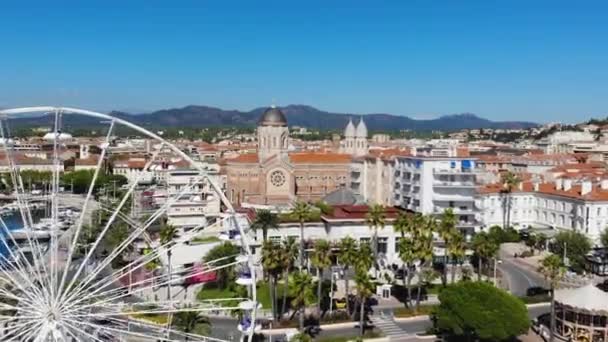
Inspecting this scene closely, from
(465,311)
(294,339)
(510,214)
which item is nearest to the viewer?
(294,339)

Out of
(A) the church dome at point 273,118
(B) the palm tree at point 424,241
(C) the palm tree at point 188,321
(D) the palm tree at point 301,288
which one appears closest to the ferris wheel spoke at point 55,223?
(C) the palm tree at point 188,321

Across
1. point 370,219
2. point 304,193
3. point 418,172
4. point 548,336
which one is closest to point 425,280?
point 370,219

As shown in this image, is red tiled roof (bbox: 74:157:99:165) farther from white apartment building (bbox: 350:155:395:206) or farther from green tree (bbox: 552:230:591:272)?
green tree (bbox: 552:230:591:272)

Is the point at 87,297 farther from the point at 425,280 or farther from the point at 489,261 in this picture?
the point at 489,261

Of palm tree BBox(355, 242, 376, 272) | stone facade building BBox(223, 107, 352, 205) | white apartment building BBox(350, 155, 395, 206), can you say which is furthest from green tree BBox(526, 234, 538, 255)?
palm tree BBox(355, 242, 376, 272)

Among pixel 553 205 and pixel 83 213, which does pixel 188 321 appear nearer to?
pixel 83 213

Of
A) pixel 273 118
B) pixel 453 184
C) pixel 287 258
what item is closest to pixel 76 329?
pixel 287 258
